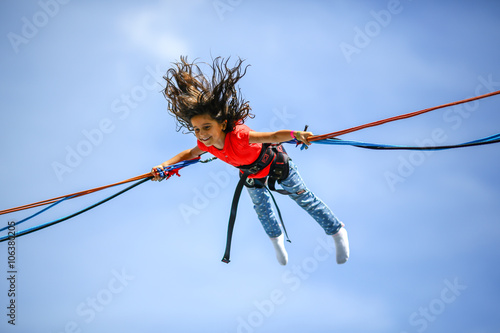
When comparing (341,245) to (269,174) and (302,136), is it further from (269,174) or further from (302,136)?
(302,136)

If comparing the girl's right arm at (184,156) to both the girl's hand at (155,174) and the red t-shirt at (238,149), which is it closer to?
the girl's hand at (155,174)

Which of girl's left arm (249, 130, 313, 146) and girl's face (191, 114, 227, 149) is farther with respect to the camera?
girl's face (191, 114, 227, 149)

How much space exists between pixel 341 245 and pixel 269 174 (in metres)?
1.33

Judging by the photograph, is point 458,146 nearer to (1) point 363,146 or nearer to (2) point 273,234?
(1) point 363,146

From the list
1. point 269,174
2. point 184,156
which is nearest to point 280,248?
point 269,174

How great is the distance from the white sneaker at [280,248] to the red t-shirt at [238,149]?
149 cm

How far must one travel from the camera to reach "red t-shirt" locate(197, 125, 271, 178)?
515 cm

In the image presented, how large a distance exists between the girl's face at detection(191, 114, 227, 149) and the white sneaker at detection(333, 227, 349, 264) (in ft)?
6.78

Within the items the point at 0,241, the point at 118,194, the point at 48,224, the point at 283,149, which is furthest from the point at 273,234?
the point at 0,241

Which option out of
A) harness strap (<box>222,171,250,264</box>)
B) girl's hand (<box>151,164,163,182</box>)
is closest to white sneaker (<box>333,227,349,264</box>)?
harness strap (<box>222,171,250,264</box>)

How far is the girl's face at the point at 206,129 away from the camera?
5.17m

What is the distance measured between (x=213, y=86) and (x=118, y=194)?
1.78 m

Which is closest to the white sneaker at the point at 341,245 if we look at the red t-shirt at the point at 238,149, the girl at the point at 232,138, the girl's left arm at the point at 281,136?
the girl at the point at 232,138

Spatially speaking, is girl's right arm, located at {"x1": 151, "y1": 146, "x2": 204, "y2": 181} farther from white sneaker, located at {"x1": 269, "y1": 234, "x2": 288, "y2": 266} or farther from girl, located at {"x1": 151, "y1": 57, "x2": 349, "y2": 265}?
white sneaker, located at {"x1": 269, "y1": 234, "x2": 288, "y2": 266}
